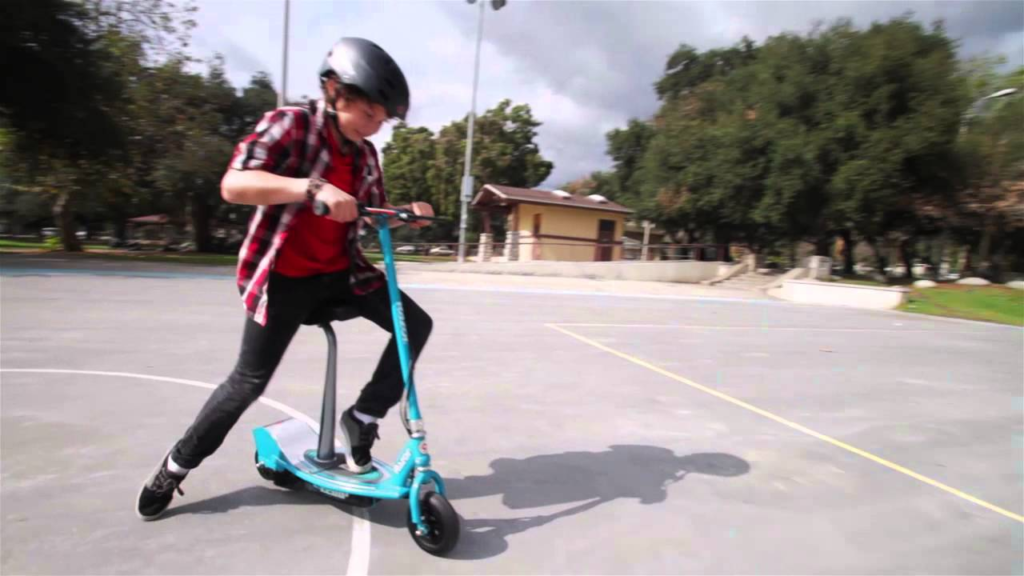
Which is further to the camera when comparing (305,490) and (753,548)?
(305,490)

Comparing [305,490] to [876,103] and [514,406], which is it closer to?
[514,406]

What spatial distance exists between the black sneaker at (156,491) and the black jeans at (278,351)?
0.28ft

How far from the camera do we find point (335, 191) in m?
2.21

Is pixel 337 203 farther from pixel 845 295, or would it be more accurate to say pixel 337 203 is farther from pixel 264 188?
pixel 845 295

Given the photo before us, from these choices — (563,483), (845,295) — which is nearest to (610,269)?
(845,295)

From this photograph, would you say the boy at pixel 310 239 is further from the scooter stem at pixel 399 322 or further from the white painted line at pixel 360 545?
the white painted line at pixel 360 545

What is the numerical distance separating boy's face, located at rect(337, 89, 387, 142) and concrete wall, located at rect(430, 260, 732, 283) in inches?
767

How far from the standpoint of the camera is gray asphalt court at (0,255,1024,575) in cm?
253

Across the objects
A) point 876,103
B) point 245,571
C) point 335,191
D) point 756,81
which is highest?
point 756,81

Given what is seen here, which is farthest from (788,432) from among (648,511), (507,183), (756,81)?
(507,183)

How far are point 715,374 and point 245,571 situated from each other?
5355 mm

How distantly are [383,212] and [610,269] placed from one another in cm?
2369

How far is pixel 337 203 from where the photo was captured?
217 centimetres

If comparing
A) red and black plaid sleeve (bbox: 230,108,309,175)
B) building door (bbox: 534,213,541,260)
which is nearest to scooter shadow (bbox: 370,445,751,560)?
red and black plaid sleeve (bbox: 230,108,309,175)
